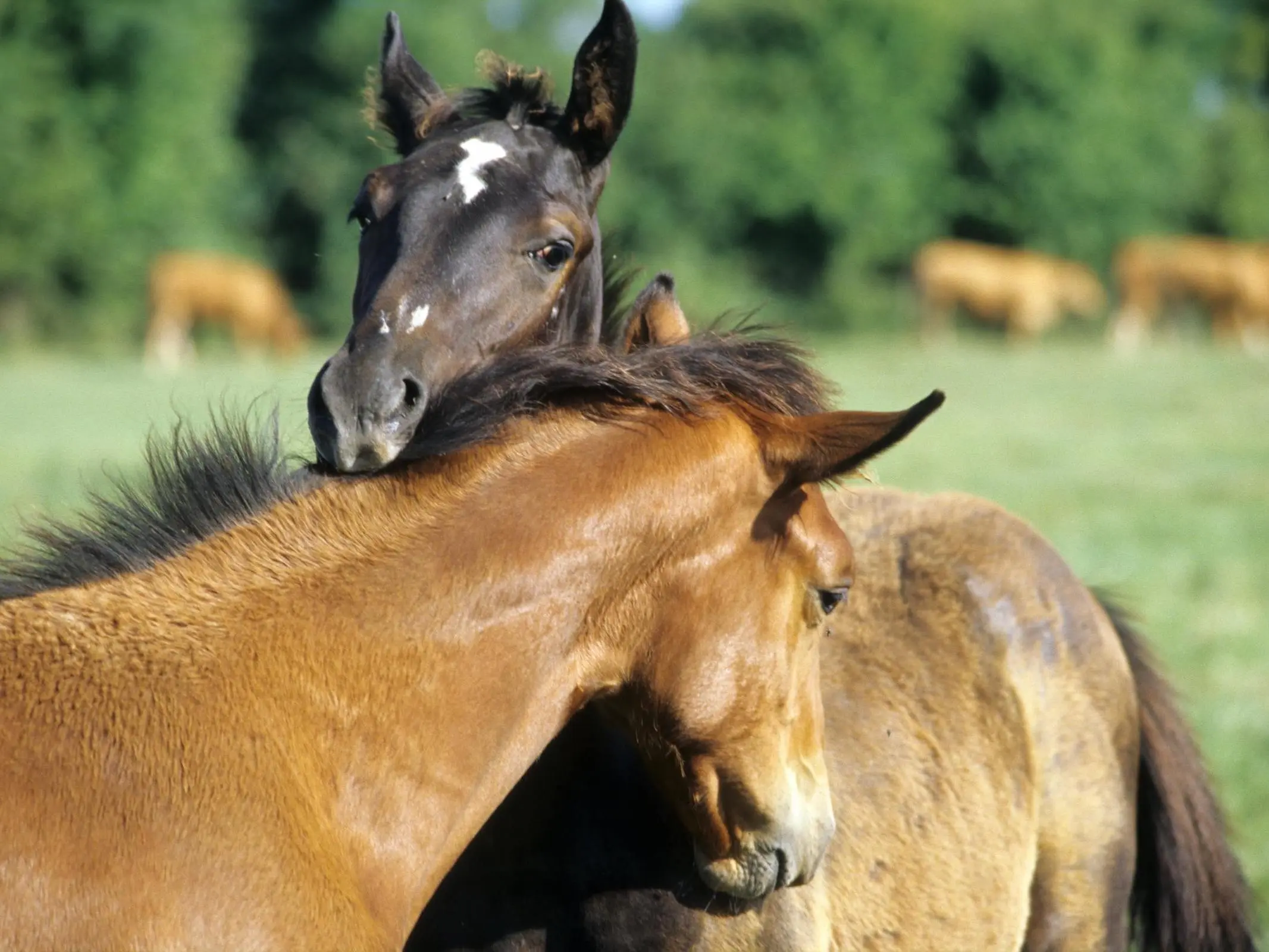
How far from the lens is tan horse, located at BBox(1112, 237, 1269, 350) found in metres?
38.3

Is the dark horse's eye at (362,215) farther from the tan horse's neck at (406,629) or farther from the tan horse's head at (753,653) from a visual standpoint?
the tan horse's head at (753,653)

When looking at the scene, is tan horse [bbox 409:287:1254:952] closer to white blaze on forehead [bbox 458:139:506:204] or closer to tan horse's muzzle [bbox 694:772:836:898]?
tan horse's muzzle [bbox 694:772:836:898]

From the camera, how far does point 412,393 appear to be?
3.70 meters


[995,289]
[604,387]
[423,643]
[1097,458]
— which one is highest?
[995,289]

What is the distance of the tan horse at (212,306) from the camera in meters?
33.6

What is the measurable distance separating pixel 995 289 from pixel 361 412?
36.2m

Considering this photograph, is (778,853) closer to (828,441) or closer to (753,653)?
(753,653)

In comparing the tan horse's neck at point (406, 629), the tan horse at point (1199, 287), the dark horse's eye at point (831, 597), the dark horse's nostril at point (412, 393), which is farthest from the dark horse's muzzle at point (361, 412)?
the tan horse at point (1199, 287)

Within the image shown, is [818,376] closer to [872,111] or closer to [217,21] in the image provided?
[217,21]

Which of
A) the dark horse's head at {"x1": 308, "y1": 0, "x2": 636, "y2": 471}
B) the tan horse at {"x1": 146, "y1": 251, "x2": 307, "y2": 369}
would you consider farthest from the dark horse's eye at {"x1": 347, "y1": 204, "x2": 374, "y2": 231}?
the tan horse at {"x1": 146, "y1": 251, "x2": 307, "y2": 369}

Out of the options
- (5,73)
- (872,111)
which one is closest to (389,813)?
(5,73)

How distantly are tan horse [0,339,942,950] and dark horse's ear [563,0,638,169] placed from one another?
1661 mm

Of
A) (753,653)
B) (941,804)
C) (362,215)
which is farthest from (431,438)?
(941,804)

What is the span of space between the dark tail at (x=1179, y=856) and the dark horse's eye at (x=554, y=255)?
232 cm
